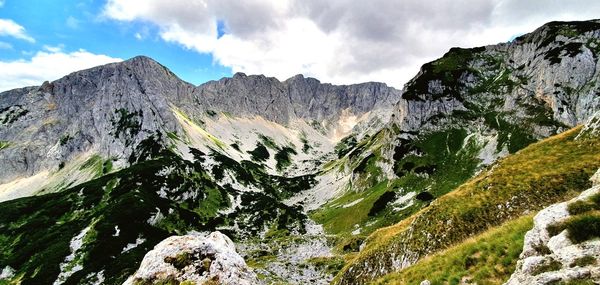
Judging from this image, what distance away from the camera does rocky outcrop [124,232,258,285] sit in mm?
17984

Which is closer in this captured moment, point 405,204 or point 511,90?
point 405,204

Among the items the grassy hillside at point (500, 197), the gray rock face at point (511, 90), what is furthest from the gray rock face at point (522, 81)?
the grassy hillside at point (500, 197)

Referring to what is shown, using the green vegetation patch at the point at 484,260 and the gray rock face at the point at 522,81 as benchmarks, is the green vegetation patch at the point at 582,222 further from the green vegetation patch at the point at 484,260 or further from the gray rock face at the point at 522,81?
the gray rock face at the point at 522,81

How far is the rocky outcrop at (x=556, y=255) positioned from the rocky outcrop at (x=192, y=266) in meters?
12.7

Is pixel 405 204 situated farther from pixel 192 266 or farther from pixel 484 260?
pixel 192 266

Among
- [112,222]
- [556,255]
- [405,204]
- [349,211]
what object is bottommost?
[349,211]

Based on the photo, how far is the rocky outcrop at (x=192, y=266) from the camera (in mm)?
17984

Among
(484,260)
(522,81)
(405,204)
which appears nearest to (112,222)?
(405,204)

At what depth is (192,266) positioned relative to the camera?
18578 millimetres

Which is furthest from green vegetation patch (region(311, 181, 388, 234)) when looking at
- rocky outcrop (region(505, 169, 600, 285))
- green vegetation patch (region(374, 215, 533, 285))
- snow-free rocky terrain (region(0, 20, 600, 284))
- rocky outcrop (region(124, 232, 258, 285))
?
rocky outcrop (region(505, 169, 600, 285))

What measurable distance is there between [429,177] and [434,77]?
6416 centimetres

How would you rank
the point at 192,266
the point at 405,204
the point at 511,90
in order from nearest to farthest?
the point at 192,266
the point at 405,204
the point at 511,90

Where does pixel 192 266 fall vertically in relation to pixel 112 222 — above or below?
above

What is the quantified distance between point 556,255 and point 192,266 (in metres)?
16.2
